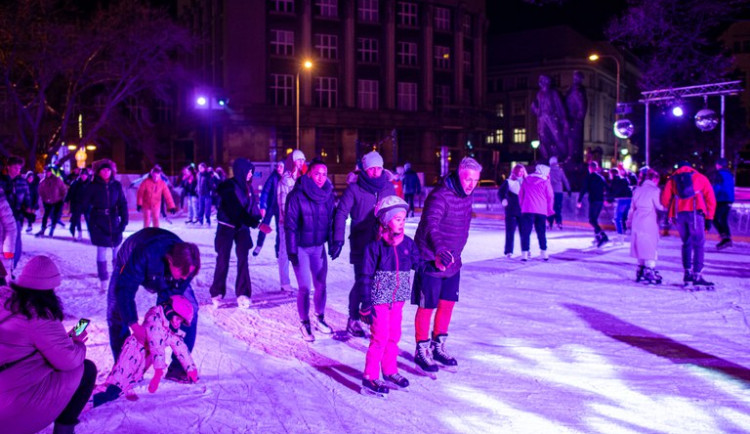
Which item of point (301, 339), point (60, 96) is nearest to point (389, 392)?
point (301, 339)

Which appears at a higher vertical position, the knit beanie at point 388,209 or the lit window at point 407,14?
the lit window at point 407,14

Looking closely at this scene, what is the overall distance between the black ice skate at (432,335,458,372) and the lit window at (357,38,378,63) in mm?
52621

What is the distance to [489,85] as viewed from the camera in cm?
8569

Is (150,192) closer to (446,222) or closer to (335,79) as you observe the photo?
(446,222)

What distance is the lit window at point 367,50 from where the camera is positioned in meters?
56.9

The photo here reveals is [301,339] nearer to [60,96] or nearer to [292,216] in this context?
[292,216]

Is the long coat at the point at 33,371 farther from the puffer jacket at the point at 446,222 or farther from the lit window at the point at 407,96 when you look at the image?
the lit window at the point at 407,96

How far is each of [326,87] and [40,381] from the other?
174ft

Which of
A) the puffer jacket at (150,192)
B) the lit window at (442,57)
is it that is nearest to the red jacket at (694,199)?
the puffer jacket at (150,192)

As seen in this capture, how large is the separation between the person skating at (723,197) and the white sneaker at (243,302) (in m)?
10.4

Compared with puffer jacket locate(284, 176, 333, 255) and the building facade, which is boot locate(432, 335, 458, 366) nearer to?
puffer jacket locate(284, 176, 333, 255)

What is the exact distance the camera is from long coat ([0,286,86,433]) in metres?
3.38

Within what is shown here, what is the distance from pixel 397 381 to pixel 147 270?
2.00 metres

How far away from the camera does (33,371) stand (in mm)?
3484
